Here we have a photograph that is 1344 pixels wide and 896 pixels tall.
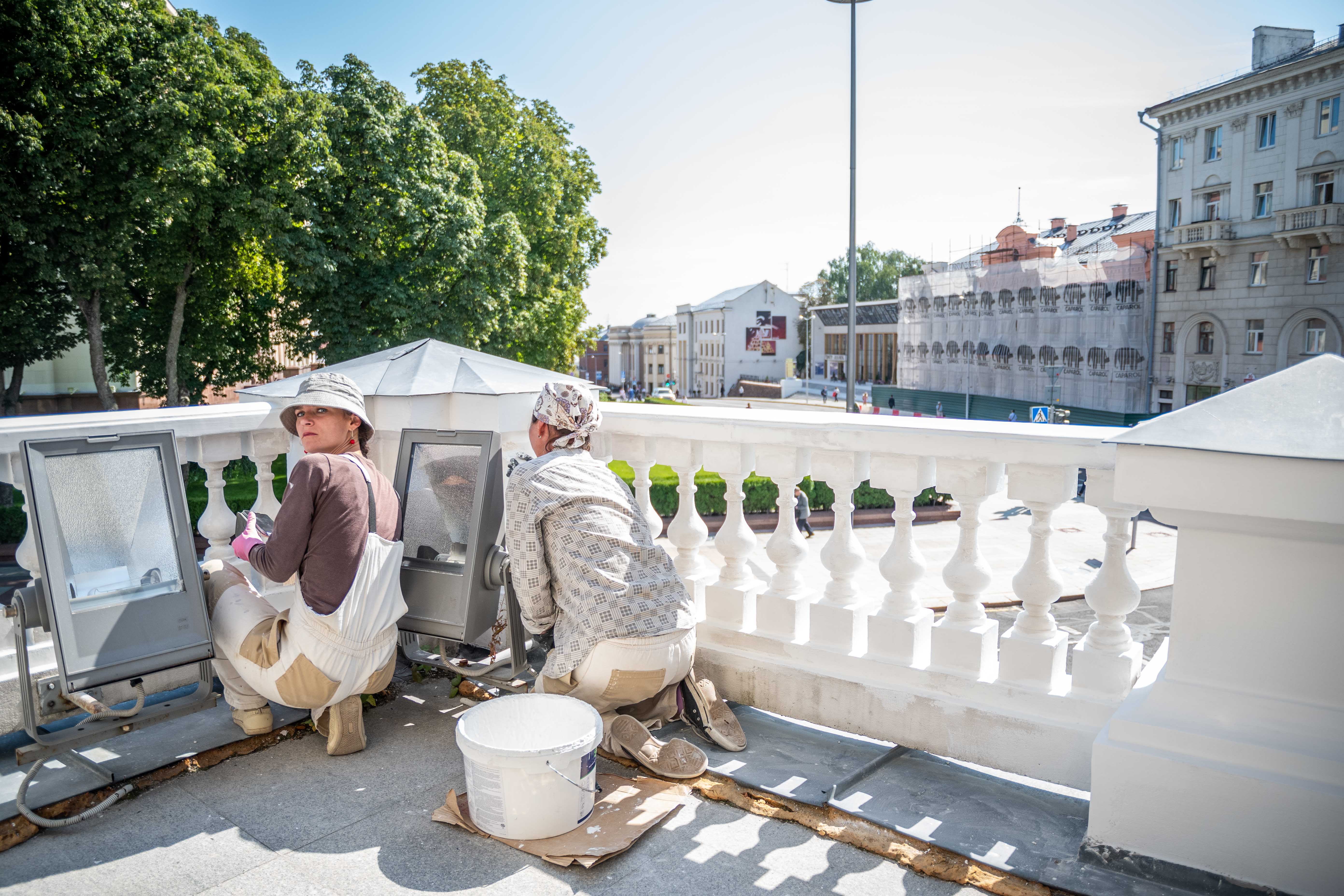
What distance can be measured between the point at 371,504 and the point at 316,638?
0.50 metres

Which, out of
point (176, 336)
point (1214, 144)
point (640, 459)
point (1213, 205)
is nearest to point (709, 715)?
point (640, 459)

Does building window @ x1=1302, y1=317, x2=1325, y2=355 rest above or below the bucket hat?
below

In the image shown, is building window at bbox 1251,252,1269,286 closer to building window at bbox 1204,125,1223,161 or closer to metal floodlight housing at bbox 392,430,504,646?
building window at bbox 1204,125,1223,161

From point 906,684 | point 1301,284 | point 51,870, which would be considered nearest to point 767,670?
point 906,684

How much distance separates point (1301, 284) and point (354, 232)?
1464 inches

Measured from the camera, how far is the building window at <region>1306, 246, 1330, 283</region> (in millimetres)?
35281

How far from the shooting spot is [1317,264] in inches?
1405

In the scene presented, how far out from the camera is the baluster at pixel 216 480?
376 cm

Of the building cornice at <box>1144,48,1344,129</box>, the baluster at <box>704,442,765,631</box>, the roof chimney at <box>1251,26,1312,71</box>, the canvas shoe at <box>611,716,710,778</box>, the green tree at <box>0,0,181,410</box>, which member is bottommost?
the canvas shoe at <box>611,716,710,778</box>

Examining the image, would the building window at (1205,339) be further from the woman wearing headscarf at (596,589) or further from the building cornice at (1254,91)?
the woman wearing headscarf at (596,589)

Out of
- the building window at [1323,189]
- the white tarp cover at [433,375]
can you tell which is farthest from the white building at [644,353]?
the white tarp cover at [433,375]

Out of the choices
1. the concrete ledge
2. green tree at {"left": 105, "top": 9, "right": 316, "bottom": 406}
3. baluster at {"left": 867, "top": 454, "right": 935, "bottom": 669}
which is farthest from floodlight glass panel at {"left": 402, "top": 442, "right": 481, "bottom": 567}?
green tree at {"left": 105, "top": 9, "right": 316, "bottom": 406}

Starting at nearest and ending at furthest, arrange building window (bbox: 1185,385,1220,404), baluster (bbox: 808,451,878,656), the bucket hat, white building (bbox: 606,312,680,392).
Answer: the bucket hat
baluster (bbox: 808,451,878,656)
building window (bbox: 1185,385,1220,404)
white building (bbox: 606,312,680,392)

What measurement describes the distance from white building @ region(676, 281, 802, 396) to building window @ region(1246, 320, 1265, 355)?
201 feet
